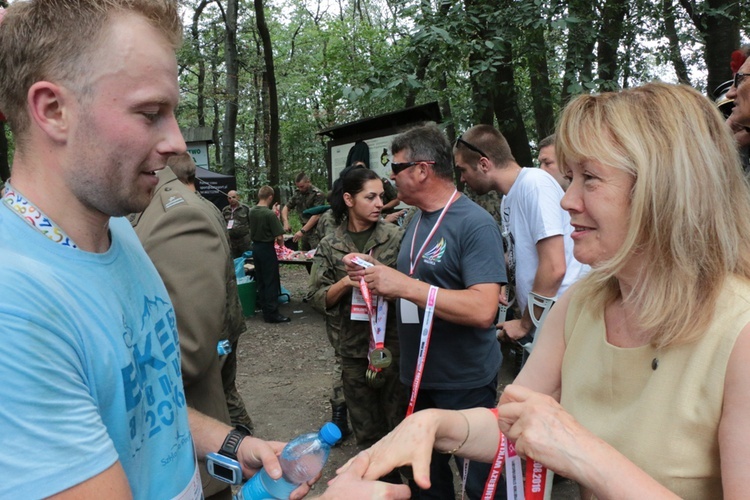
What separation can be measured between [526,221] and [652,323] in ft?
7.93

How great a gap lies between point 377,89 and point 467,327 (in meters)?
3.98

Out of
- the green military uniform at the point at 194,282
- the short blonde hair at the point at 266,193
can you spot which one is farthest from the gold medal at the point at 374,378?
the short blonde hair at the point at 266,193

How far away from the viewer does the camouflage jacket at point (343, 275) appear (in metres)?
4.62

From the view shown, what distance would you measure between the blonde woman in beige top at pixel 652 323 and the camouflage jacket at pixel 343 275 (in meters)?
2.86

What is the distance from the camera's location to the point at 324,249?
15.5ft

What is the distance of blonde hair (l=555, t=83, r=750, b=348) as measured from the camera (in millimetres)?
1534

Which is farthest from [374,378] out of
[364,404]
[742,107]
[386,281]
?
[742,107]

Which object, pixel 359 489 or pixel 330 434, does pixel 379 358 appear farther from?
pixel 359 489

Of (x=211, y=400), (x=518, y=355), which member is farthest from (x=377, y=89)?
(x=211, y=400)

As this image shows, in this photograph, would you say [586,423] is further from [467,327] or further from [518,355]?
[518,355]

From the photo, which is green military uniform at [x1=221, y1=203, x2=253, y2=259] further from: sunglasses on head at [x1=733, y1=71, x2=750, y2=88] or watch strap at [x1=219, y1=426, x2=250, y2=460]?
watch strap at [x1=219, y1=426, x2=250, y2=460]

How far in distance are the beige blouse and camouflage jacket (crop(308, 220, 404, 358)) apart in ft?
9.88

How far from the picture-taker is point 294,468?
5.78 feet

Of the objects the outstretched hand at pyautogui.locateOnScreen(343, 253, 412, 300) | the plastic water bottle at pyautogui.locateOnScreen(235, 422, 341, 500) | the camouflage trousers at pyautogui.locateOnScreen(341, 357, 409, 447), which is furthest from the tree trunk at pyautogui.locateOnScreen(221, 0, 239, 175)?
the plastic water bottle at pyautogui.locateOnScreen(235, 422, 341, 500)
